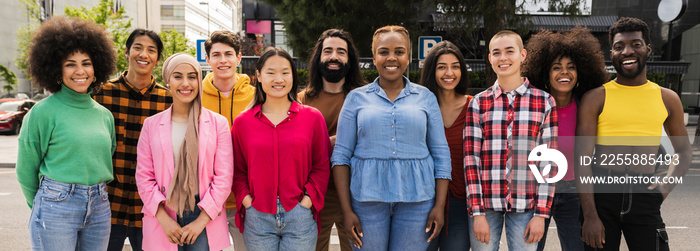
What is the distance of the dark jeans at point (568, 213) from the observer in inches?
122

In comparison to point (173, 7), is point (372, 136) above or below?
below

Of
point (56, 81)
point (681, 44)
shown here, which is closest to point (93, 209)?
point (56, 81)

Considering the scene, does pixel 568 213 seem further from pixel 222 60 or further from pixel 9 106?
pixel 9 106

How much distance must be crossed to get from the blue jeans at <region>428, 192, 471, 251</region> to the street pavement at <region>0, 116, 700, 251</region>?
1.58 metres

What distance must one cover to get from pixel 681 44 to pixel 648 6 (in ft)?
15.3

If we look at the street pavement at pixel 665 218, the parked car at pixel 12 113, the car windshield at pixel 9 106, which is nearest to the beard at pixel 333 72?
the street pavement at pixel 665 218

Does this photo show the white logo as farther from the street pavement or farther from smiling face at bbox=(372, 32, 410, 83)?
the street pavement

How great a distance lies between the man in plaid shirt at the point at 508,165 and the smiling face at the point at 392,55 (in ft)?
1.75

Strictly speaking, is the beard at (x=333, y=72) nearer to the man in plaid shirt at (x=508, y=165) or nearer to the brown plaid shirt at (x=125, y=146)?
the man in plaid shirt at (x=508, y=165)

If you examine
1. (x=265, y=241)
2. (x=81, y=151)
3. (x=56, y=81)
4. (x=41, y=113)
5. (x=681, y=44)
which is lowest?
(x=265, y=241)

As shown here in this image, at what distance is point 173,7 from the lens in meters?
57.5

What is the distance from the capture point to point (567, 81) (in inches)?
122

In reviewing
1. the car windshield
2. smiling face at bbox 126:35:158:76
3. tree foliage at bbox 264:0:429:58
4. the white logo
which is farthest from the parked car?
the white logo

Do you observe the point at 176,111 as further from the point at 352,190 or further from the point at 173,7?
the point at 173,7
